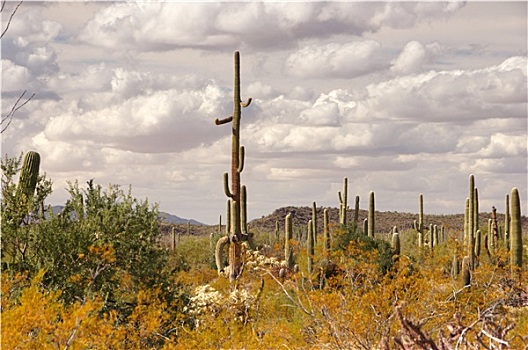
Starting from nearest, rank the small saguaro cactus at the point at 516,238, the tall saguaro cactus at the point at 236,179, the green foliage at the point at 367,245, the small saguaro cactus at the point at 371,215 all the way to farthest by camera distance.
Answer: the tall saguaro cactus at the point at 236,179, the small saguaro cactus at the point at 516,238, the green foliage at the point at 367,245, the small saguaro cactus at the point at 371,215

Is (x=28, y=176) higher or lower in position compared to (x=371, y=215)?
higher

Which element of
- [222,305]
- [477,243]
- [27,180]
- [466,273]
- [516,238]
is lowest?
[222,305]

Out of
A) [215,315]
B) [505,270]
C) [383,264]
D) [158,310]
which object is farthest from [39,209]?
[505,270]

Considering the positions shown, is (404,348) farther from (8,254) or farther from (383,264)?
(383,264)

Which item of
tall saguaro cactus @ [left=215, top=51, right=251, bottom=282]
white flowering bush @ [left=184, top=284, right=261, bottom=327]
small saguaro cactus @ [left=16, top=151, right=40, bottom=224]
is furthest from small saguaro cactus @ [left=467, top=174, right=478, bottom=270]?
small saguaro cactus @ [left=16, top=151, right=40, bottom=224]

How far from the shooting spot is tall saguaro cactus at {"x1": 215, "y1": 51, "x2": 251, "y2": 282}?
18516 mm

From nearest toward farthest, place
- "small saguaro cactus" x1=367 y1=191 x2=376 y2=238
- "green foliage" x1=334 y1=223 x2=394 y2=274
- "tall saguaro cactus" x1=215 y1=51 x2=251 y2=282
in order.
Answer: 1. "tall saguaro cactus" x1=215 y1=51 x2=251 y2=282
2. "green foliage" x1=334 y1=223 x2=394 y2=274
3. "small saguaro cactus" x1=367 y1=191 x2=376 y2=238

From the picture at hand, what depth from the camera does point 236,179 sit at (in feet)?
61.4

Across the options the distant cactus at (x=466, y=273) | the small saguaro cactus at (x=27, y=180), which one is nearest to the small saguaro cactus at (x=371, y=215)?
the distant cactus at (x=466, y=273)

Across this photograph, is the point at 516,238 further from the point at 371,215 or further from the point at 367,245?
→ the point at 371,215

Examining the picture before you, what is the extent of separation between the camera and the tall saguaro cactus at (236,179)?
18516 mm

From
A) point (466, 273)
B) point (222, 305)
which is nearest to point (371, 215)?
point (466, 273)

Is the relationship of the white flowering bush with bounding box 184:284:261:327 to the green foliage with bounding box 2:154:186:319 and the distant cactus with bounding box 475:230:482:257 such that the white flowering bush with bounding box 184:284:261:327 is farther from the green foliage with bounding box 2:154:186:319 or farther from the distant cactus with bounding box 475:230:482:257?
the distant cactus with bounding box 475:230:482:257

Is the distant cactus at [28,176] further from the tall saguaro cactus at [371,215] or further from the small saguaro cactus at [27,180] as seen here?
the tall saguaro cactus at [371,215]
